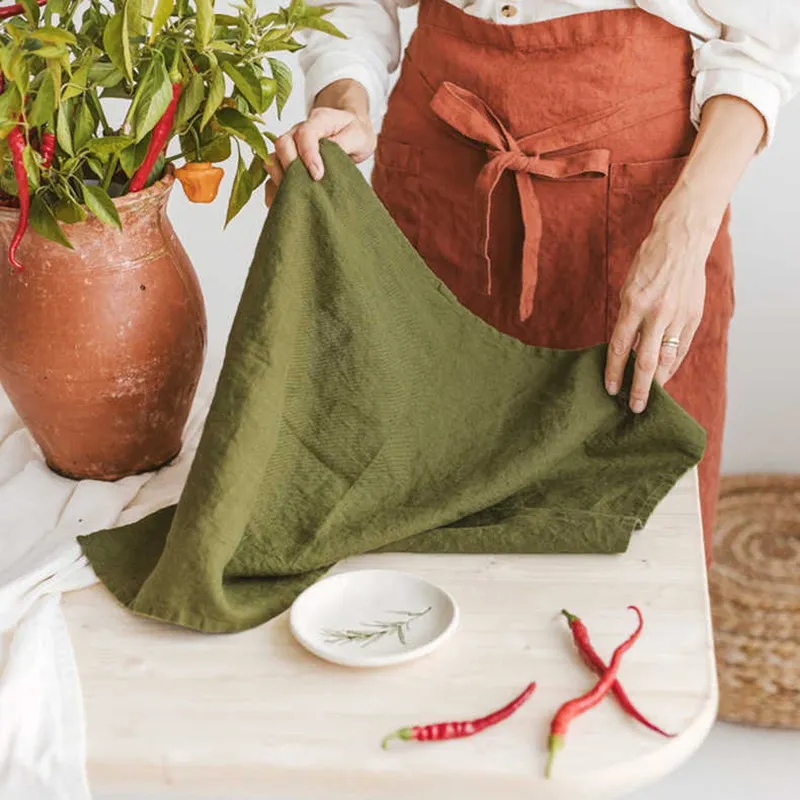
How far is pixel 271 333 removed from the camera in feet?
3.47

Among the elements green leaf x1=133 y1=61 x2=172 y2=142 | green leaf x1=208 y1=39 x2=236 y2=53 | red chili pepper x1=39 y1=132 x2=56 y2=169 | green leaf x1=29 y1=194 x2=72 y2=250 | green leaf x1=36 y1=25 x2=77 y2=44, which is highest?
green leaf x1=36 y1=25 x2=77 y2=44

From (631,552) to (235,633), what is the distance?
1.18 ft

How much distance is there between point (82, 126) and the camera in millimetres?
1110

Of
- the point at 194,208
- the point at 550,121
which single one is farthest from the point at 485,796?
the point at 194,208

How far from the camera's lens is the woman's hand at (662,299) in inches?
46.6

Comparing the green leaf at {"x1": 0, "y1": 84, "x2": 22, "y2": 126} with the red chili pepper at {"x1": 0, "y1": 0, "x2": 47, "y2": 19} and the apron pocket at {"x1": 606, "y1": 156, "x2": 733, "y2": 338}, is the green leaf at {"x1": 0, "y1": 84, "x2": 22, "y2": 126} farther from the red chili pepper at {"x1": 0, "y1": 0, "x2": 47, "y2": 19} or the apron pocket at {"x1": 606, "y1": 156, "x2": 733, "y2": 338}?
the apron pocket at {"x1": 606, "y1": 156, "x2": 733, "y2": 338}

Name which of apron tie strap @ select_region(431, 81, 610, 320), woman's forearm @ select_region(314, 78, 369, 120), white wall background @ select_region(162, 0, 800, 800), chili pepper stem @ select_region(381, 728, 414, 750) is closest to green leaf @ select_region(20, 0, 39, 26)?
woman's forearm @ select_region(314, 78, 369, 120)

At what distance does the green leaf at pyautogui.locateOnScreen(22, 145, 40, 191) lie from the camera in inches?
42.5

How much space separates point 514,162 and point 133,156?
43 cm

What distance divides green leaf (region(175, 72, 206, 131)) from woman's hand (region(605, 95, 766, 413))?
445 millimetres

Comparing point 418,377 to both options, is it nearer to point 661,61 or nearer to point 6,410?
point 661,61

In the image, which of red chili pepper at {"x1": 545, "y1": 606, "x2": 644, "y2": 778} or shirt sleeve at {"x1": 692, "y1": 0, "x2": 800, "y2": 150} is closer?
red chili pepper at {"x1": 545, "y1": 606, "x2": 644, "y2": 778}

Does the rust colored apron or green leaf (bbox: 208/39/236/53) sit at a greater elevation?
green leaf (bbox: 208/39/236/53)

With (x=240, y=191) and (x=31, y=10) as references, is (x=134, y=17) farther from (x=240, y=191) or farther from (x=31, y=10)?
(x=240, y=191)
